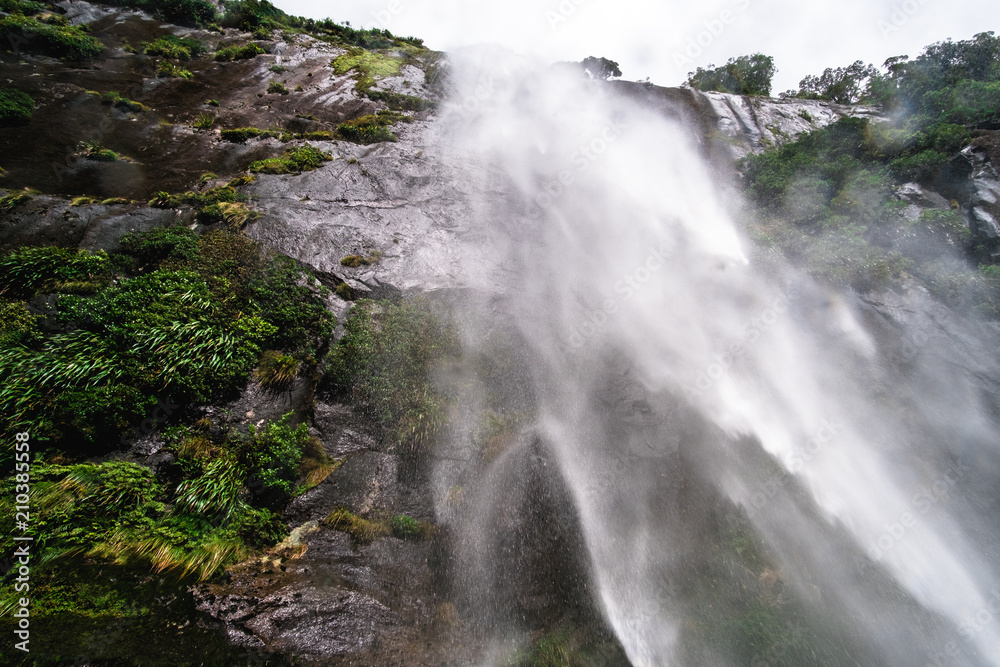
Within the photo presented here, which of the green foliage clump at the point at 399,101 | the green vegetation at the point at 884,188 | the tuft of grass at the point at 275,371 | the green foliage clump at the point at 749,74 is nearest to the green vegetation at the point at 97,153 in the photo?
the tuft of grass at the point at 275,371

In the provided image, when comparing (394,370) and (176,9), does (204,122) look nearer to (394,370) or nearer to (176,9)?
(176,9)

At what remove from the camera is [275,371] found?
9.66m

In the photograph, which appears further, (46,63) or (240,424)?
(46,63)

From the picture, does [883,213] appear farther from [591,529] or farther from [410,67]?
[410,67]

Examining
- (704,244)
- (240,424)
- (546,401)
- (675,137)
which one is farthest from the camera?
(675,137)

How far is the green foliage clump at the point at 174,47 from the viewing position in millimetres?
22406

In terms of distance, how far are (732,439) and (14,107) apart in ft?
94.3

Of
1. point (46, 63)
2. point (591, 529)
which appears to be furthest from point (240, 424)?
point (46, 63)

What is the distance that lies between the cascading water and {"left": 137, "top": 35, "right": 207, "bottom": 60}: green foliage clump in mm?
23147

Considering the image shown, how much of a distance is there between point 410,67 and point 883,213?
1222 inches

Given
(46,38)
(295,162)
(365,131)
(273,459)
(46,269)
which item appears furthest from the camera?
(365,131)

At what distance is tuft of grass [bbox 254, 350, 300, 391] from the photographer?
31.3 ft

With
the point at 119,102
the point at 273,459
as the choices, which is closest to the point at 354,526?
the point at 273,459

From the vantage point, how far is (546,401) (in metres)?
11.1
